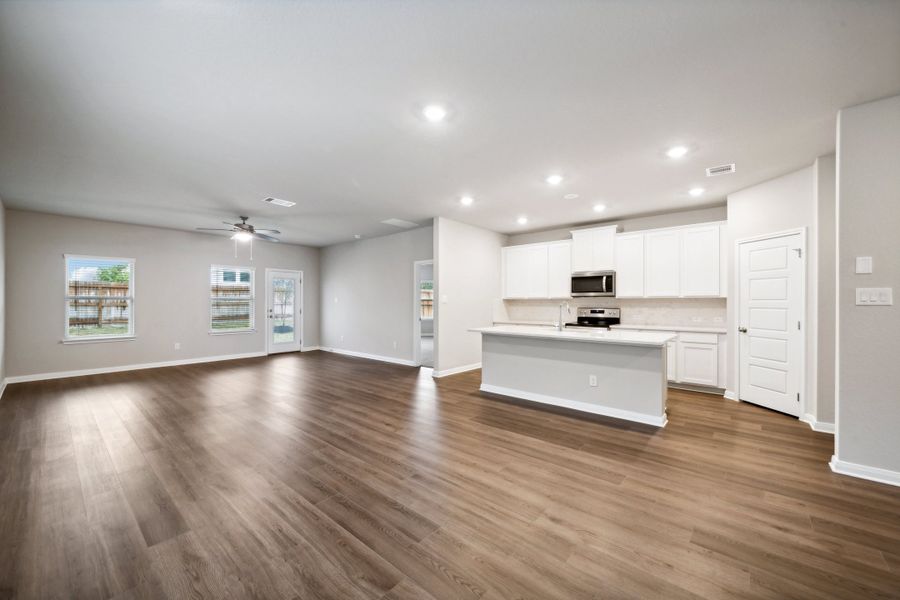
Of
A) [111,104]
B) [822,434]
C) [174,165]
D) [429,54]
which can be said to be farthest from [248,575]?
[822,434]

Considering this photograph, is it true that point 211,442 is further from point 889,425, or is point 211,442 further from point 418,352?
point 889,425

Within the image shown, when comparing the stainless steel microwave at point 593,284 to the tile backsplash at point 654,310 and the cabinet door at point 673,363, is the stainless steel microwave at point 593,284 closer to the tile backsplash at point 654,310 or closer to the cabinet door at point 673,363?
the tile backsplash at point 654,310

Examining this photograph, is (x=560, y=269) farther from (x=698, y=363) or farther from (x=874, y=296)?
(x=874, y=296)

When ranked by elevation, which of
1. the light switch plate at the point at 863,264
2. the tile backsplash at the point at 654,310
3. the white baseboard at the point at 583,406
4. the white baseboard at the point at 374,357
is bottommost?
the white baseboard at the point at 374,357

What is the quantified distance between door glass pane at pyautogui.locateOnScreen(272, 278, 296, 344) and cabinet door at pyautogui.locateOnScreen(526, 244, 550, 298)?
5.98 meters

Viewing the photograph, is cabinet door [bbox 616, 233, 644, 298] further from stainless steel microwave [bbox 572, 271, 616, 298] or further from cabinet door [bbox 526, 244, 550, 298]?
cabinet door [bbox 526, 244, 550, 298]

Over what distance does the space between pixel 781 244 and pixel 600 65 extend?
3.59 m

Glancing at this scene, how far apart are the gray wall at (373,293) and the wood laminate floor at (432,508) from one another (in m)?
3.56

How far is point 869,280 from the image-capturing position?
258 cm

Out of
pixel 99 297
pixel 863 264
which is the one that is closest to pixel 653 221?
pixel 863 264

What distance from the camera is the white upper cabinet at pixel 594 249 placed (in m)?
5.88

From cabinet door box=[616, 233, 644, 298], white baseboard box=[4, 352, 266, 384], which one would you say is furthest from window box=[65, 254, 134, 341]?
cabinet door box=[616, 233, 644, 298]

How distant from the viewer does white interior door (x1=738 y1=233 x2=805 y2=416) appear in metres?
3.90

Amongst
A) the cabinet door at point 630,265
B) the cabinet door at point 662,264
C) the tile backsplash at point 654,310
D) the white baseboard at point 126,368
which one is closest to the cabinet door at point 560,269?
the tile backsplash at point 654,310
